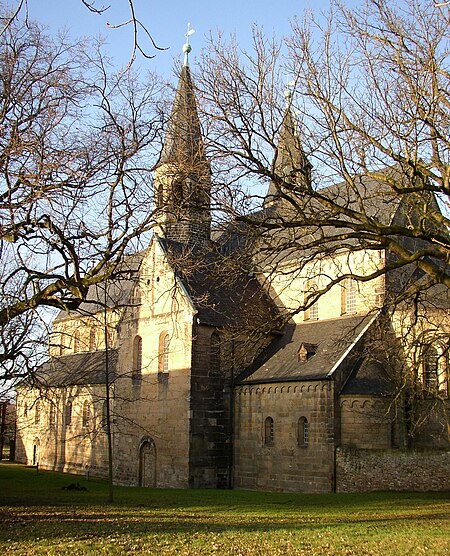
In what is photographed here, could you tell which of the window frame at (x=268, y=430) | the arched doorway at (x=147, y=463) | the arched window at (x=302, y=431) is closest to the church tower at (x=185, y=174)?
the arched window at (x=302, y=431)

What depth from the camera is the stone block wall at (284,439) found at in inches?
1019

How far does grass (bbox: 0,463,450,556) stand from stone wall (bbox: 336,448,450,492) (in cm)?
200

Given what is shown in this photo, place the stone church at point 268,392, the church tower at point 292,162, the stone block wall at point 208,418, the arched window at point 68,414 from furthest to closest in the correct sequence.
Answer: the arched window at point 68,414 → the stone block wall at point 208,418 → the stone church at point 268,392 → the church tower at point 292,162

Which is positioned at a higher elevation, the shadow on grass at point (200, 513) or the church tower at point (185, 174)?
the church tower at point (185, 174)

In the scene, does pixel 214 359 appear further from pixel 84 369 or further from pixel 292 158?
pixel 292 158

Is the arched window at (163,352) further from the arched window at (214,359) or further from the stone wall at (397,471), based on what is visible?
the stone wall at (397,471)

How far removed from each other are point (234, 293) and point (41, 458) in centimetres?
2164

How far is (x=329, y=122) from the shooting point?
522 inches

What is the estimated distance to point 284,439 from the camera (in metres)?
27.6

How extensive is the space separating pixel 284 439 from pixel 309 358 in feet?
11.7

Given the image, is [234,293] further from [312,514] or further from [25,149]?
[25,149]

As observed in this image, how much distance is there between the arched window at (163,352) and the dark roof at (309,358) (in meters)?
3.65

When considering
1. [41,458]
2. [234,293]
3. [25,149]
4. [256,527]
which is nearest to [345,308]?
[234,293]

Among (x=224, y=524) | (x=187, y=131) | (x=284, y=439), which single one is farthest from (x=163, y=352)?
(x=187, y=131)
